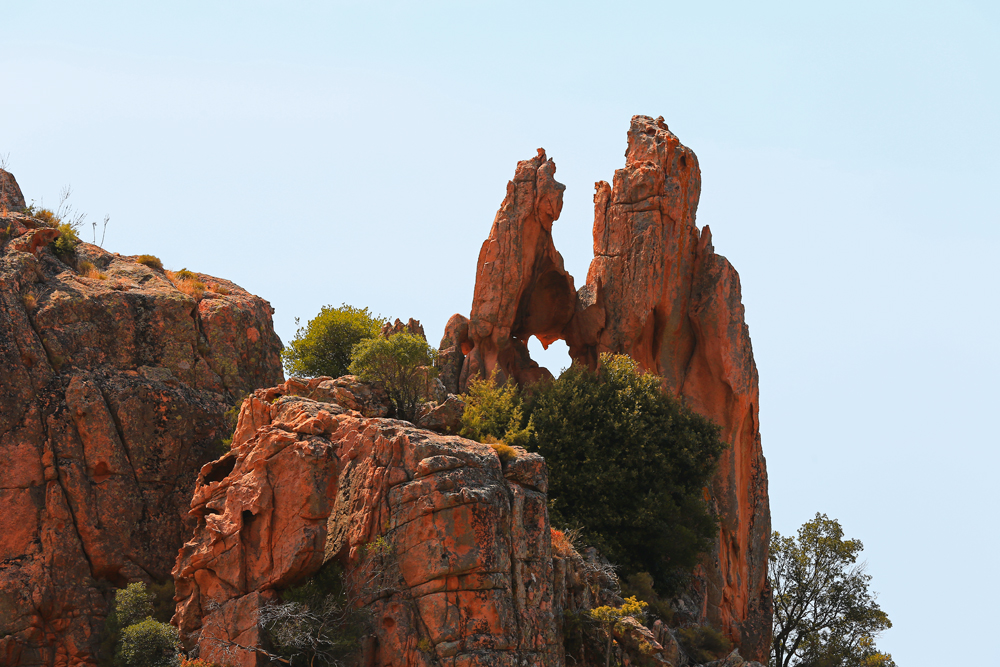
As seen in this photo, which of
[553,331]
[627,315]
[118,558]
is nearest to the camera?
[118,558]

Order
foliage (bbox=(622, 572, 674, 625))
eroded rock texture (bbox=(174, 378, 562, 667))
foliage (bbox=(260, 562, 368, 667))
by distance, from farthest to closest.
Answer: foliage (bbox=(622, 572, 674, 625)) < eroded rock texture (bbox=(174, 378, 562, 667)) < foliage (bbox=(260, 562, 368, 667))

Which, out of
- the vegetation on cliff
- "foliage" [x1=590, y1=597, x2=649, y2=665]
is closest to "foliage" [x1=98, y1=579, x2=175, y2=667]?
the vegetation on cliff

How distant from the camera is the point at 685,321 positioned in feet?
206

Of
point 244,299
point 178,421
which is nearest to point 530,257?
point 244,299

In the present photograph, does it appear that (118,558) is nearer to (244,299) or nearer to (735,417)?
(244,299)

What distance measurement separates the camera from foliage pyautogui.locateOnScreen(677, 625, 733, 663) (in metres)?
45.8

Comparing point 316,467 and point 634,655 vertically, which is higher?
point 316,467

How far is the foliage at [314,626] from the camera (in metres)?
36.0

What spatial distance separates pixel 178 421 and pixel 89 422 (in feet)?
11.8

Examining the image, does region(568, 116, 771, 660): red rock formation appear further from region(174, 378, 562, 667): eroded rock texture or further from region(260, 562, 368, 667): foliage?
region(260, 562, 368, 667): foliage

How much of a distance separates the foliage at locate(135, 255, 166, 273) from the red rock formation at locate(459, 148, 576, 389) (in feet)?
49.3

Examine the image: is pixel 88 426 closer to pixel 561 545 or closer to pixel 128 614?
pixel 128 614

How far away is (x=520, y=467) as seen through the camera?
130 ft

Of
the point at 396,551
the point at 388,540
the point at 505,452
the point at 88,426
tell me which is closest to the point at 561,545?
the point at 505,452
